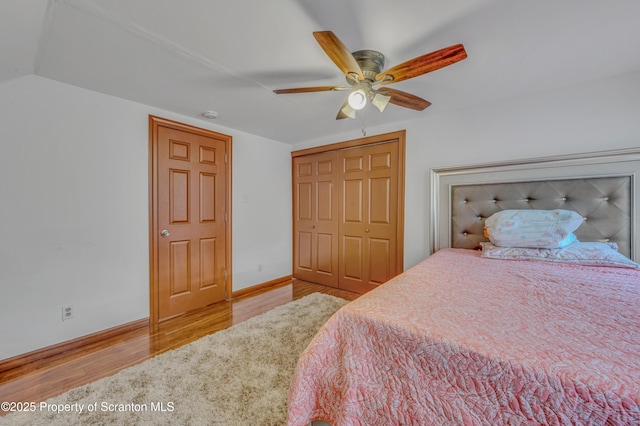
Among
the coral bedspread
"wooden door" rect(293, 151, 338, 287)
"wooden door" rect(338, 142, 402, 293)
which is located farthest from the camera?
"wooden door" rect(293, 151, 338, 287)

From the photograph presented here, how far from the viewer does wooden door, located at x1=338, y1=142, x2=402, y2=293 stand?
3.13 meters

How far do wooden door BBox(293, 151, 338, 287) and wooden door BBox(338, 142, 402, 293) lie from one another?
0.15m

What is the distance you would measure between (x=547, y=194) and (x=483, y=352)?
2110mm

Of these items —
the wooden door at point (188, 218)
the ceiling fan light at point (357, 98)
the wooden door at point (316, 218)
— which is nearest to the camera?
the ceiling fan light at point (357, 98)

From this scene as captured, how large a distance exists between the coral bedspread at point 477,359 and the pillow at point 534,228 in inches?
25.4

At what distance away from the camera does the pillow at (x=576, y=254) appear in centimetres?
178

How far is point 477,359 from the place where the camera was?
790 millimetres

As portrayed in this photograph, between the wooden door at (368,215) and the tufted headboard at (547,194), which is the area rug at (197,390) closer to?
the wooden door at (368,215)

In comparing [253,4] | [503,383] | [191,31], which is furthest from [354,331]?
A: [191,31]

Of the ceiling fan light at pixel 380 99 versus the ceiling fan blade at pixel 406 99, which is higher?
the ceiling fan blade at pixel 406 99

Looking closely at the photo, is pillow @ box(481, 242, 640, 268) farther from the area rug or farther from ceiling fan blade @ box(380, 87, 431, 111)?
the area rug

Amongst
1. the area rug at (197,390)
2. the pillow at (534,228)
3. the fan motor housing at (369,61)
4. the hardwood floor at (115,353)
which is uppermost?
the fan motor housing at (369,61)

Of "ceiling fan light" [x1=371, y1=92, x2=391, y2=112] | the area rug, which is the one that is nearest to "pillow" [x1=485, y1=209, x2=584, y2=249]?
"ceiling fan light" [x1=371, y1=92, x2=391, y2=112]

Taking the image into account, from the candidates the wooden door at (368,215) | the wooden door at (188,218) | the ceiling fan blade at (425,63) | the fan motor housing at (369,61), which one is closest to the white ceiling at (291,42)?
the fan motor housing at (369,61)
